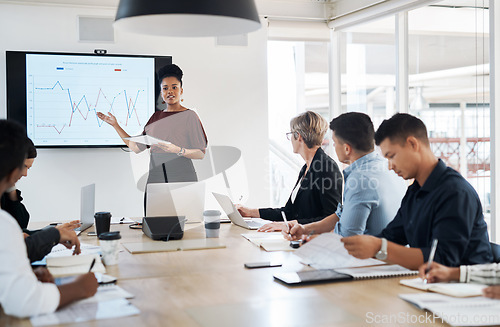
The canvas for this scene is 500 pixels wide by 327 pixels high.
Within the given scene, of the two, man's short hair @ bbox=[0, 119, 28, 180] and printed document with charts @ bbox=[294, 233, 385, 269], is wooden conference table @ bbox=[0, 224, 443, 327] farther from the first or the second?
man's short hair @ bbox=[0, 119, 28, 180]

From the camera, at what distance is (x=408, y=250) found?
1.94 meters

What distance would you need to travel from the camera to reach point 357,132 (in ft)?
9.18

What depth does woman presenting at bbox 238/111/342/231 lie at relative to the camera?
320 centimetres

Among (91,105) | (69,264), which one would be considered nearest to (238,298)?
(69,264)

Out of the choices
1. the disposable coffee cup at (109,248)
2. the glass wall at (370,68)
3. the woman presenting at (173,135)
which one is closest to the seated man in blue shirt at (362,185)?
the disposable coffee cup at (109,248)

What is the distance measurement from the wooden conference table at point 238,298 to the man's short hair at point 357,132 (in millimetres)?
799

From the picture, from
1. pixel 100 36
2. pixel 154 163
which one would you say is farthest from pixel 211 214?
pixel 100 36

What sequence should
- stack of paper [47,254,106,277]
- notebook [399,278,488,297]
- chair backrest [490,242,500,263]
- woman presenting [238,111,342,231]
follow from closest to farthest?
notebook [399,278,488,297] < stack of paper [47,254,106,277] < chair backrest [490,242,500,263] < woman presenting [238,111,342,231]

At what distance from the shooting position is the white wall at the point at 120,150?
501 centimetres

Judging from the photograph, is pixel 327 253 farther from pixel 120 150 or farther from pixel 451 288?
pixel 120 150

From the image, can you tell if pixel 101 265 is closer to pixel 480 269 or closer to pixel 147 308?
pixel 147 308

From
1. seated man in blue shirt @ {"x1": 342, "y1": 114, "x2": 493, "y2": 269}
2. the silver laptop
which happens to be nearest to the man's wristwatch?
seated man in blue shirt @ {"x1": 342, "y1": 114, "x2": 493, "y2": 269}

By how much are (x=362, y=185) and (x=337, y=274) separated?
0.76 meters

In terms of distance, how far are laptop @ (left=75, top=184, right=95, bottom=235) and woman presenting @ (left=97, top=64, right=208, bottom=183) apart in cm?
100
